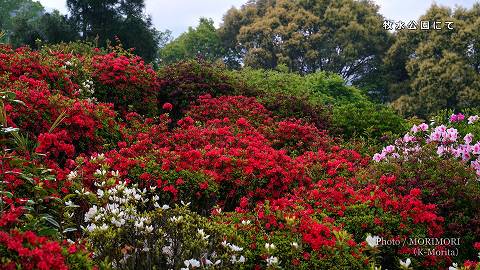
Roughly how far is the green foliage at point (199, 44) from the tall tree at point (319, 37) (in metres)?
3.71

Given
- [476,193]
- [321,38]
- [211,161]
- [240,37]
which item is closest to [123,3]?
[240,37]

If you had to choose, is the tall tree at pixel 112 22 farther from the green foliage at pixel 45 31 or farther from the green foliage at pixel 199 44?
→ the green foliage at pixel 199 44

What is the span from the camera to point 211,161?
623 cm

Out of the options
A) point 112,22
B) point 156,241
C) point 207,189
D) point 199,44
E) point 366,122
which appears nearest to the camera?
point 156,241

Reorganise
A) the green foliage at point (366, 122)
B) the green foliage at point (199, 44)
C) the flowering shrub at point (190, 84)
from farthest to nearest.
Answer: the green foliage at point (199, 44) < the flowering shrub at point (190, 84) < the green foliage at point (366, 122)

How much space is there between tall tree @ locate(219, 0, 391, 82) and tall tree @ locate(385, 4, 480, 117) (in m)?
2.69

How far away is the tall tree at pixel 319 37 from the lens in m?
28.3

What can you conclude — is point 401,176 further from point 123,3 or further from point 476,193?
point 123,3

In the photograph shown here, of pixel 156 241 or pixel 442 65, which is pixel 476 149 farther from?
pixel 442 65

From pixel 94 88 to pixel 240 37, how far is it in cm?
2122

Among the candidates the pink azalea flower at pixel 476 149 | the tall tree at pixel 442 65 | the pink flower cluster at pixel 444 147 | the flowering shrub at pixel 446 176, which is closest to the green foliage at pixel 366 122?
the pink flower cluster at pixel 444 147

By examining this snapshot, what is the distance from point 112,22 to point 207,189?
62.6 ft

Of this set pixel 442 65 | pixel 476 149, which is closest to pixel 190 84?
pixel 476 149

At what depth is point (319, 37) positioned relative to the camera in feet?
93.6
